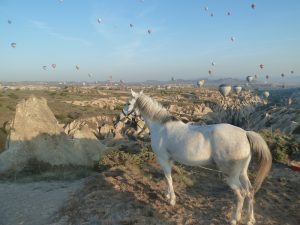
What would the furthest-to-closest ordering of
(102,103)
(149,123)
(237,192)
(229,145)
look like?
(102,103) → (149,123) → (237,192) → (229,145)

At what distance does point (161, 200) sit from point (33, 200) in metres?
3.22

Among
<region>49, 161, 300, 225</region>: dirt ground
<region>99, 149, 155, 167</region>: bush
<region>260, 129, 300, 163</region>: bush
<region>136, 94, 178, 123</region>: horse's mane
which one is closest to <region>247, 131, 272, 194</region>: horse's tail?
<region>49, 161, 300, 225</region>: dirt ground

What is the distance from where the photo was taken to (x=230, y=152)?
7059mm

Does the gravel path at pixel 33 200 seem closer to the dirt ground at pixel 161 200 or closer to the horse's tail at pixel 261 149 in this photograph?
the dirt ground at pixel 161 200

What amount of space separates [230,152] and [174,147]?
1248 millimetres

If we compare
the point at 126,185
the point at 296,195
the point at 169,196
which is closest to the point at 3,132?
the point at 126,185

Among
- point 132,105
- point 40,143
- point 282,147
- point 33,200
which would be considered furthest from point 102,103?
point 132,105

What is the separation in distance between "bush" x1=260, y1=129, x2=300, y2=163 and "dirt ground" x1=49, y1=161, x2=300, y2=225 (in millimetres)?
2362

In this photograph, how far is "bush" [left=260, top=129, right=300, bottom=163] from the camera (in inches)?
527

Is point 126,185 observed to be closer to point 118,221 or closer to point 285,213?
point 118,221

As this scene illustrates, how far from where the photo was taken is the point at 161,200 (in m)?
8.48

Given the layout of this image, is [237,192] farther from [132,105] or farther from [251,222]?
[132,105]

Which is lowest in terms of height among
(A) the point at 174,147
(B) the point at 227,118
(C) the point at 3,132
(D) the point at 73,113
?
(B) the point at 227,118

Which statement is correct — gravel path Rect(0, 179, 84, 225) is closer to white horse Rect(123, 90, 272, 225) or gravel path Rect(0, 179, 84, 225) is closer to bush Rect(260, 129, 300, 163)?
white horse Rect(123, 90, 272, 225)
